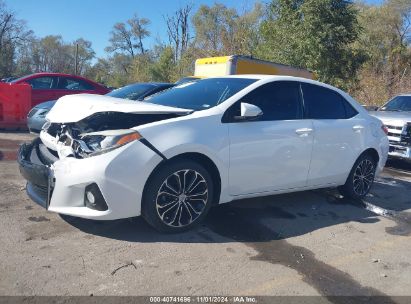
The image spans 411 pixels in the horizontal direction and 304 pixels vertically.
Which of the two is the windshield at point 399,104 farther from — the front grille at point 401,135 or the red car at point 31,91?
the red car at point 31,91

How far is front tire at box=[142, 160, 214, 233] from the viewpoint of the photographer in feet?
13.1

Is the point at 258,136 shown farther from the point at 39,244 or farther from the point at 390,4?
the point at 390,4

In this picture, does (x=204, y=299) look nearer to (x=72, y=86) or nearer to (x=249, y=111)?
(x=249, y=111)

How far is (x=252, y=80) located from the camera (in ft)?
16.2

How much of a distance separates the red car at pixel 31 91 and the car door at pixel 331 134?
730 centimetres

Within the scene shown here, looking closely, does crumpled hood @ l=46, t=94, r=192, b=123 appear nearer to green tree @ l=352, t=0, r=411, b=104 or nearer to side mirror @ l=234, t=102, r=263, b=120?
side mirror @ l=234, t=102, r=263, b=120

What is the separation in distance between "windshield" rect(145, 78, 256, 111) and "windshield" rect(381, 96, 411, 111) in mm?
6821

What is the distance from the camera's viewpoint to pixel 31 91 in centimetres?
1100

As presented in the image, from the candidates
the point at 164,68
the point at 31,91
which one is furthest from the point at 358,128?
the point at 164,68

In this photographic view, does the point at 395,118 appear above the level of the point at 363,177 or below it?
above

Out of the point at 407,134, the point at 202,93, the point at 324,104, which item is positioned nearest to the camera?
the point at 202,93

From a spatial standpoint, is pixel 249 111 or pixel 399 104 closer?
pixel 249 111

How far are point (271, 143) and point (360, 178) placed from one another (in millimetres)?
2024

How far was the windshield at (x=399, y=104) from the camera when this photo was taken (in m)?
10.4
